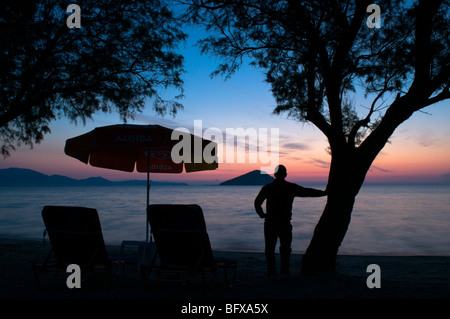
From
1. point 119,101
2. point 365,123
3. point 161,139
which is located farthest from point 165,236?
point 119,101

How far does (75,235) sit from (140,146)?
60.6 inches

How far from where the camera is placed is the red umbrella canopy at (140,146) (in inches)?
211

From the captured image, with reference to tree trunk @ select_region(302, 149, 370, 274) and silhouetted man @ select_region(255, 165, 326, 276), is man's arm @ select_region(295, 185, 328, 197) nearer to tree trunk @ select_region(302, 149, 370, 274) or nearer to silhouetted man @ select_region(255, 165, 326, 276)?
silhouetted man @ select_region(255, 165, 326, 276)

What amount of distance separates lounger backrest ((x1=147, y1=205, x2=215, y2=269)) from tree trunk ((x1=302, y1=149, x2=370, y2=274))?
1.89 m

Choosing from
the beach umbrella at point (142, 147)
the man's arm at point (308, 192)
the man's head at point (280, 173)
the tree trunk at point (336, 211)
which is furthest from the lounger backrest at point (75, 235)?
the tree trunk at point (336, 211)

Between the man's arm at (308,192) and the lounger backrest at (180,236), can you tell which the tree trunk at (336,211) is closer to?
the man's arm at (308,192)

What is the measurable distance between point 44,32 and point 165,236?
5873 mm

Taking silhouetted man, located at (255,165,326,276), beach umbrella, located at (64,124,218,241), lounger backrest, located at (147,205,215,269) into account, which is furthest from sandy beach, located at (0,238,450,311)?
beach umbrella, located at (64,124,218,241)

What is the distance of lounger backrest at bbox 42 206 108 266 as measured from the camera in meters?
4.66

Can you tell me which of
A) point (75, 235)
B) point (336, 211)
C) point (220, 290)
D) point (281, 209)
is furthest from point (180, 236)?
point (336, 211)

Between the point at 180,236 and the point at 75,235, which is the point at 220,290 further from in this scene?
the point at 75,235

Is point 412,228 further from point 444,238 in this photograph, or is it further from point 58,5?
point 58,5

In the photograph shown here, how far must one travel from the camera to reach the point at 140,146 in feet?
17.6

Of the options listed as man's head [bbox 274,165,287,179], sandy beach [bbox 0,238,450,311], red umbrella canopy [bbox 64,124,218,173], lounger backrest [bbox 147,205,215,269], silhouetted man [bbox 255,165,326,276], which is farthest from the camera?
man's head [bbox 274,165,287,179]
